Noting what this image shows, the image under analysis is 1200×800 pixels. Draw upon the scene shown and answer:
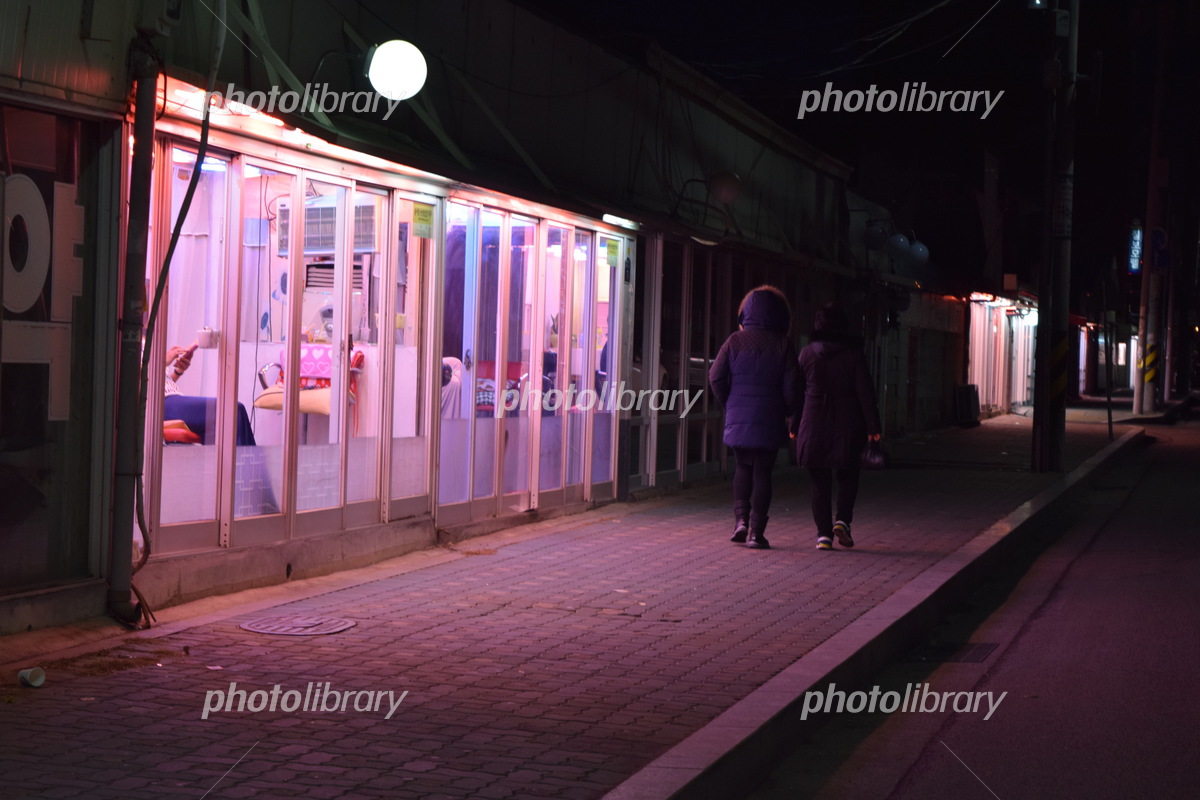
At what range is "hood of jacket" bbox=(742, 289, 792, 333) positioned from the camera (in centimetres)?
1105

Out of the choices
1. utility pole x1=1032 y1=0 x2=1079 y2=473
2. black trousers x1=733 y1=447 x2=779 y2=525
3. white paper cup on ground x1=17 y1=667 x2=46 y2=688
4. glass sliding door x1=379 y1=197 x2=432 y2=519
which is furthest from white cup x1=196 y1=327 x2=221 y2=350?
utility pole x1=1032 y1=0 x2=1079 y2=473

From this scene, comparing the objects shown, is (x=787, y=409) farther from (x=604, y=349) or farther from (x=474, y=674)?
(x=474, y=674)

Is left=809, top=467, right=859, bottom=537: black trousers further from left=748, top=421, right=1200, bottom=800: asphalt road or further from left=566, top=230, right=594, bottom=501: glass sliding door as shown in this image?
left=566, top=230, right=594, bottom=501: glass sliding door

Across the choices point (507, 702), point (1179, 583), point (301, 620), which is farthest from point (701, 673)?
point (1179, 583)

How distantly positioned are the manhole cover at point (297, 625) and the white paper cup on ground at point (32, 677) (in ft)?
4.61

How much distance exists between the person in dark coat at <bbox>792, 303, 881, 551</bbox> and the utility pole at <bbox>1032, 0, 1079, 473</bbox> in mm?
8241

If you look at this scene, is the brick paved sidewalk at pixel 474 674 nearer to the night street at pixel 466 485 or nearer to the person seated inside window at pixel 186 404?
the night street at pixel 466 485

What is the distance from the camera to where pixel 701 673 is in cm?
638

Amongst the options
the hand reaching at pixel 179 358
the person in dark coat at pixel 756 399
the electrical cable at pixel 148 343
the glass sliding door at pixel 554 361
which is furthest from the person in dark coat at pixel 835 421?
the electrical cable at pixel 148 343

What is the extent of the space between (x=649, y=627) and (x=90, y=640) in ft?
9.58

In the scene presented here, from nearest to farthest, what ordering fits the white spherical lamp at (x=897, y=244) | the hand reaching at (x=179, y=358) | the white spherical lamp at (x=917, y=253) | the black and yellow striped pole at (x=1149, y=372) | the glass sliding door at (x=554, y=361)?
the hand reaching at (x=179, y=358)
the glass sliding door at (x=554, y=361)
the white spherical lamp at (x=897, y=244)
the white spherical lamp at (x=917, y=253)
the black and yellow striped pole at (x=1149, y=372)

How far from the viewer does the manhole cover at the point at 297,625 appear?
276 inches

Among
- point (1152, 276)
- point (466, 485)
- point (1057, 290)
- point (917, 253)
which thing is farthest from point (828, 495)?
point (1152, 276)

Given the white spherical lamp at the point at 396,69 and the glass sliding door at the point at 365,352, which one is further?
the glass sliding door at the point at 365,352
